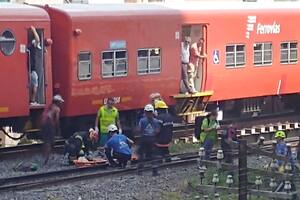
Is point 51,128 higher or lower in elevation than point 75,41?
lower

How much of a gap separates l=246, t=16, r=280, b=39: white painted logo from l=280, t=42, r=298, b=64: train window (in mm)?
582

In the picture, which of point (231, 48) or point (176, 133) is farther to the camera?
point (231, 48)

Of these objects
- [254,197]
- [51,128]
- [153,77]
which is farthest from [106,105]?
[254,197]

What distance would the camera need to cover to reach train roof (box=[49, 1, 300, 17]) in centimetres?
2125

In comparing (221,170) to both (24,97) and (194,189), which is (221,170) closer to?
(194,189)

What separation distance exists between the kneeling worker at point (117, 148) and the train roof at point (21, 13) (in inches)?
135

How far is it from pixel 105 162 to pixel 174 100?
4.99m

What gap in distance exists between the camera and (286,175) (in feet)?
48.7

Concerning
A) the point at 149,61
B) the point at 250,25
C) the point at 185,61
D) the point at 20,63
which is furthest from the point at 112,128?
the point at 250,25

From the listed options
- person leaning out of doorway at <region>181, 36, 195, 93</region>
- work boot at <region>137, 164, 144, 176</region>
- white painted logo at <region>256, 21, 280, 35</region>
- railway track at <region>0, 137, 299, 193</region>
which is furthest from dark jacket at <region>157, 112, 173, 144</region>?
white painted logo at <region>256, 21, 280, 35</region>

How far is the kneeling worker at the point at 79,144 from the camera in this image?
61.2ft

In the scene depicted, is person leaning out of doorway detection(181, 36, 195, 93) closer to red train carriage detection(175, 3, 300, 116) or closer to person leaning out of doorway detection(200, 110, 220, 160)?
red train carriage detection(175, 3, 300, 116)

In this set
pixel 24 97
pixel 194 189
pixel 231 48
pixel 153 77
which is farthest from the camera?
pixel 231 48

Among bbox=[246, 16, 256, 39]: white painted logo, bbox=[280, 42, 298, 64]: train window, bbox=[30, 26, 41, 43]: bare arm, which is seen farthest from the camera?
bbox=[280, 42, 298, 64]: train window
